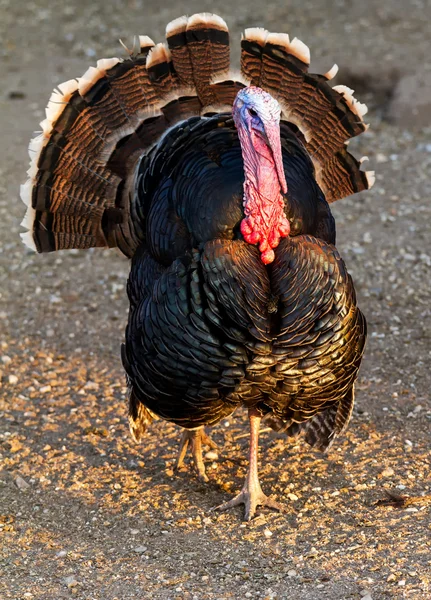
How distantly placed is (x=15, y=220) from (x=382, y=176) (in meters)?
3.30

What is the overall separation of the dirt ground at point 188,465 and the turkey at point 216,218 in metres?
0.26

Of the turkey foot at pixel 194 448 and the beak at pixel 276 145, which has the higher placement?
the beak at pixel 276 145

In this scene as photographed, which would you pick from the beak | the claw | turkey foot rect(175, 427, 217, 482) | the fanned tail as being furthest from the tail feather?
the claw

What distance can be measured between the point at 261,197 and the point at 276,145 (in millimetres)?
231

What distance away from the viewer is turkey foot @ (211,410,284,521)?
4862mm

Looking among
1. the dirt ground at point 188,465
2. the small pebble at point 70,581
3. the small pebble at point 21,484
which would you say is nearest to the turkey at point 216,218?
the dirt ground at point 188,465

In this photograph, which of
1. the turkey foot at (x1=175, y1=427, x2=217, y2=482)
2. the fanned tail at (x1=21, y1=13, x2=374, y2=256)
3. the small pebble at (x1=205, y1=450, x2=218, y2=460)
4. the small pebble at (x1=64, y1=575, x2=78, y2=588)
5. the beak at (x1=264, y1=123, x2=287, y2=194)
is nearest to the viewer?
the beak at (x1=264, y1=123, x2=287, y2=194)

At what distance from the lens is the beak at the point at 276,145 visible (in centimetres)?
410

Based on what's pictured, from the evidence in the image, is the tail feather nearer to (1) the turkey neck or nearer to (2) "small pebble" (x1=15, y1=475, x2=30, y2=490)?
(1) the turkey neck

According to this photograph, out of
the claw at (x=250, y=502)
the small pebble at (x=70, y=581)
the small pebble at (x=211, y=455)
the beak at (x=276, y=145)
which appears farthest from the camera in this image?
the small pebble at (x=211, y=455)

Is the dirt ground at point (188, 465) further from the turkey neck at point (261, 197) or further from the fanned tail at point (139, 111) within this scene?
the turkey neck at point (261, 197)

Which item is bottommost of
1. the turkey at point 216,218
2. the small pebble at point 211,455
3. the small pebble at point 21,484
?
the small pebble at point 211,455

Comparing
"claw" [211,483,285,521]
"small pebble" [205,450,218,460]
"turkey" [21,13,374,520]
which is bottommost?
"small pebble" [205,450,218,460]

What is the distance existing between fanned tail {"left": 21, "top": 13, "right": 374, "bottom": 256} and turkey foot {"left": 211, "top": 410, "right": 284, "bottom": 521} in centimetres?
115
